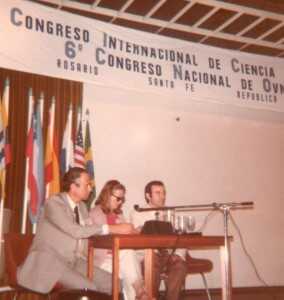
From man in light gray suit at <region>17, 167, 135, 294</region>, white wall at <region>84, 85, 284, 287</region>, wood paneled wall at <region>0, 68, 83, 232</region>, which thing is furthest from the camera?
white wall at <region>84, 85, 284, 287</region>

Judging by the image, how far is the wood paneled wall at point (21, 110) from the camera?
185 inches

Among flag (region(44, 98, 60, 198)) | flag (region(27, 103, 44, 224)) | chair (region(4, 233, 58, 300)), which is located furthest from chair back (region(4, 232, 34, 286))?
flag (region(44, 98, 60, 198))

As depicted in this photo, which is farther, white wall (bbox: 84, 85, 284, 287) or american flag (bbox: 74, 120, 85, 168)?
white wall (bbox: 84, 85, 284, 287)

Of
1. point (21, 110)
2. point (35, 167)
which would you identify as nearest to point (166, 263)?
point (35, 167)

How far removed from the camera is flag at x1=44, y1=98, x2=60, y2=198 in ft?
15.6

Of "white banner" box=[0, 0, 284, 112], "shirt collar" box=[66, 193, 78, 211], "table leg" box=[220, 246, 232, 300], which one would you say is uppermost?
"white banner" box=[0, 0, 284, 112]

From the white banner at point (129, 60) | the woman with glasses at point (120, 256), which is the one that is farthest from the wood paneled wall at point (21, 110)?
the woman with glasses at point (120, 256)

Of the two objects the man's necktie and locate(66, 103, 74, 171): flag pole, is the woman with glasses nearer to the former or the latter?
the man's necktie

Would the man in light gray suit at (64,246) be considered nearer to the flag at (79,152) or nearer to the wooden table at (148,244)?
the wooden table at (148,244)

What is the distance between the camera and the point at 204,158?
6.06m

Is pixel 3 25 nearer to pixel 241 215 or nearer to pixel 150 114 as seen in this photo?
pixel 150 114

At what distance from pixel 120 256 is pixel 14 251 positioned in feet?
2.63

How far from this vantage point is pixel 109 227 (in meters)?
3.12

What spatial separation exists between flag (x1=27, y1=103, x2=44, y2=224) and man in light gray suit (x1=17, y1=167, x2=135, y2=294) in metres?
1.31
